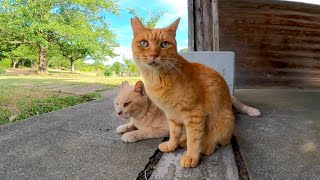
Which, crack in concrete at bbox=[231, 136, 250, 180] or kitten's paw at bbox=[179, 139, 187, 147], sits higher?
kitten's paw at bbox=[179, 139, 187, 147]

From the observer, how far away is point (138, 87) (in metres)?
1.60

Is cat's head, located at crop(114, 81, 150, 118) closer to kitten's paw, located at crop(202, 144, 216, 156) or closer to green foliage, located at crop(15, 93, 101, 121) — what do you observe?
kitten's paw, located at crop(202, 144, 216, 156)

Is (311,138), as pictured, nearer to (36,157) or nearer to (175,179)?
(175,179)

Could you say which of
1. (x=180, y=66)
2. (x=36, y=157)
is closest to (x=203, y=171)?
(x=180, y=66)

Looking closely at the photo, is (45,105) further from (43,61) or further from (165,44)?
(43,61)

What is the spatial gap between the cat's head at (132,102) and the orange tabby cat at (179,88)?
0.30 m

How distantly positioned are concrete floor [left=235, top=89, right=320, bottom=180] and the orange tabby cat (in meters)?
0.28

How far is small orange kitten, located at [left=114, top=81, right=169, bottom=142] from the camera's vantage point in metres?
1.58

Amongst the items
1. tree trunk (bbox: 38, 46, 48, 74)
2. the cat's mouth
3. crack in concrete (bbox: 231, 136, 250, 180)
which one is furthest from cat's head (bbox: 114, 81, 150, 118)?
tree trunk (bbox: 38, 46, 48, 74)

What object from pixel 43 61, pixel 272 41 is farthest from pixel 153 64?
pixel 43 61

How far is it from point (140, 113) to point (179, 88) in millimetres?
475

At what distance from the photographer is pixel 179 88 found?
1.24m

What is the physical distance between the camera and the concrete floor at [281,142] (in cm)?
120

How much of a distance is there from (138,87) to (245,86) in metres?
2.90
